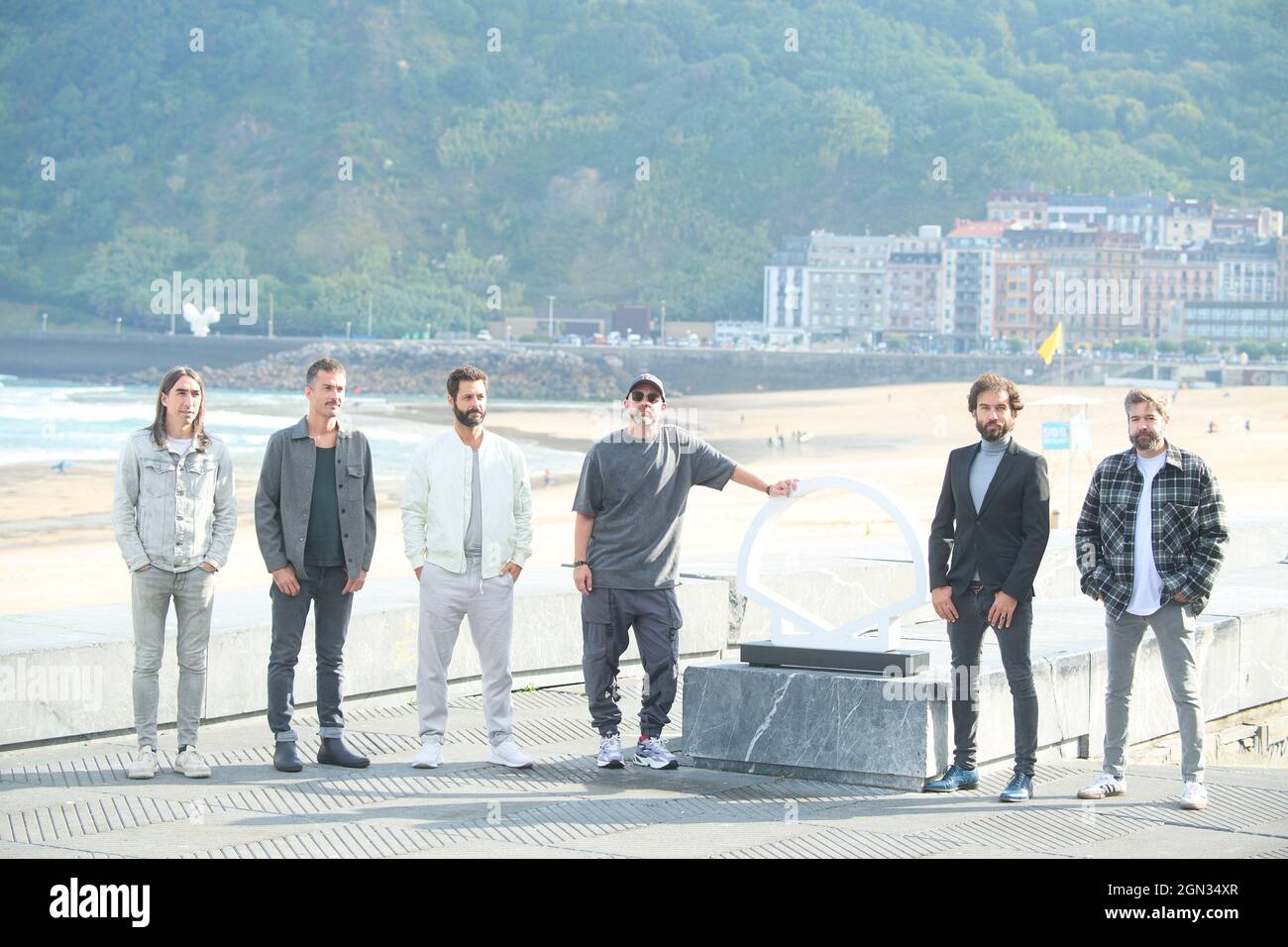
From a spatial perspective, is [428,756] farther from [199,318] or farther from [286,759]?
[199,318]

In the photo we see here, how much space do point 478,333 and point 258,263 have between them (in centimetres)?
3735

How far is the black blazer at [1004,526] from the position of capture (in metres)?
6.48

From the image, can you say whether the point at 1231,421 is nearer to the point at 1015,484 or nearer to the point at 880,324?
the point at 1015,484

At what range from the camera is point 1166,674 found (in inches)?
262

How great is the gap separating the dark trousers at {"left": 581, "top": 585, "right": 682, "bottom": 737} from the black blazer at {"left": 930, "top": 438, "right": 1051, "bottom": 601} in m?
1.22

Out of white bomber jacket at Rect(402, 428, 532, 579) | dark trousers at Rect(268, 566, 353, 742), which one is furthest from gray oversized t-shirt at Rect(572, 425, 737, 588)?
dark trousers at Rect(268, 566, 353, 742)

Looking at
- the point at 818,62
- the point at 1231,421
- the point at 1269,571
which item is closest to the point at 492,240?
the point at 818,62

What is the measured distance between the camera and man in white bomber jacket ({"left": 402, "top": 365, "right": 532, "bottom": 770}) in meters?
7.11

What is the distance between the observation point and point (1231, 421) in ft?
199

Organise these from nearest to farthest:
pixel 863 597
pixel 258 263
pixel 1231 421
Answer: pixel 863 597 → pixel 1231 421 → pixel 258 263

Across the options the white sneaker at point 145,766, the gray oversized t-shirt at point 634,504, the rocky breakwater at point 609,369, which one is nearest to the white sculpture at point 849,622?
the gray oversized t-shirt at point 634,504

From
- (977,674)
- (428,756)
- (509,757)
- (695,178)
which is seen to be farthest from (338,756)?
(695,178)

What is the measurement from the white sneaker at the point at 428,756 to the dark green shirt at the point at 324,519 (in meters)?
0.88
